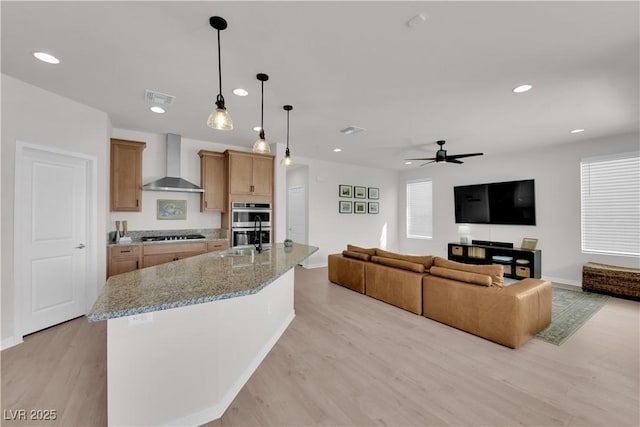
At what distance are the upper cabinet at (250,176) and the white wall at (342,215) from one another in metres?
1.43

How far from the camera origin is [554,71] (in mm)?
2635

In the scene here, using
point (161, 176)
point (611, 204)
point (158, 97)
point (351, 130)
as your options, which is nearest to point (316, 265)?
point (351, 130)

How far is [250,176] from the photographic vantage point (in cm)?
520

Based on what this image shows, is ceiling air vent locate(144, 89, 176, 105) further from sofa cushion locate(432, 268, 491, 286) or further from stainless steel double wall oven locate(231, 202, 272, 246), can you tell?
sofa cushion locate(432, 268, 491, 286)

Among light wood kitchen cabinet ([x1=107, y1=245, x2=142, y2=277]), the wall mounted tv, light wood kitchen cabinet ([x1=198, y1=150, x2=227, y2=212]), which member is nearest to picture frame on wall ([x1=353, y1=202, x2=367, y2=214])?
the wall mounted tv

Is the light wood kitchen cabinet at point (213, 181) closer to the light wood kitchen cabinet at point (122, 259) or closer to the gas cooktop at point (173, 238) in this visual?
the gas cooktop at point (173, 238)

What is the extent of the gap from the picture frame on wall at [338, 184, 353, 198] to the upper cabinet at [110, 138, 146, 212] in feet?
14.7

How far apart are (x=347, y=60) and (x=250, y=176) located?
3.23m

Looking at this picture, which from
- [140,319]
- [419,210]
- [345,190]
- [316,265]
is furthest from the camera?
[419,210]

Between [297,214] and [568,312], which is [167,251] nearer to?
[297,214]

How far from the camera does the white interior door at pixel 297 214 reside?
6.93m

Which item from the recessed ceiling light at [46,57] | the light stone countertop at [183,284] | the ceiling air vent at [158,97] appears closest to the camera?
the light stone countertop at [183,284]

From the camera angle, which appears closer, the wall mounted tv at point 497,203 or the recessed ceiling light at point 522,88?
the recessed ceiling light at point 522,88

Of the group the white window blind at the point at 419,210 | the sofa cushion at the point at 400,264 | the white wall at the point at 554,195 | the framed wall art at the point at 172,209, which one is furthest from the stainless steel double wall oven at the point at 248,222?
the white wall at the point at 554,195
